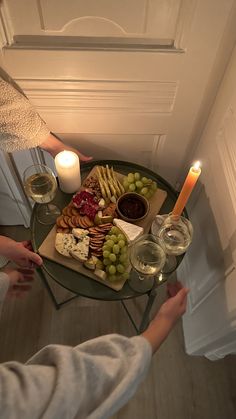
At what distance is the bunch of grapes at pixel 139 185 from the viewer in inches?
36.7

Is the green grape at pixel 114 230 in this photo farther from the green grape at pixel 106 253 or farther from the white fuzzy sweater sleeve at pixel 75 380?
the white fuzzy sweater sleeve at pixel 75 380

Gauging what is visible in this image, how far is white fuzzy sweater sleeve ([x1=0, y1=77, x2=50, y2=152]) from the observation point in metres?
0.77

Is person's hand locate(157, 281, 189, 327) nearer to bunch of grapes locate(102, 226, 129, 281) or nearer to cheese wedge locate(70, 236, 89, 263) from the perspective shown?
bunch of grapes locate(102, 226, 129, 281)

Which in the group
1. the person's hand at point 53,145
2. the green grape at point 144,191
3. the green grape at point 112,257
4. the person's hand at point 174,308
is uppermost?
the person's hand at point 53,145

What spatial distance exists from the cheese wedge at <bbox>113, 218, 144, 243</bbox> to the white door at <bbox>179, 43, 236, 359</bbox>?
0.25 meters

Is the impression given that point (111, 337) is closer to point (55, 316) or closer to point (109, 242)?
point (109, 242)

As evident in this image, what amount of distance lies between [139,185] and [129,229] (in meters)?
0.15

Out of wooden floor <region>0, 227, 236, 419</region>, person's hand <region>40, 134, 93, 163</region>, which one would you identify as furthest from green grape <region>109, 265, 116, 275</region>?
wooden floor <region>0, 227, 236, 419</region>

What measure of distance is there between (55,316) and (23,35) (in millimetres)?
1074

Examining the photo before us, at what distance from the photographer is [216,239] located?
0.93 m

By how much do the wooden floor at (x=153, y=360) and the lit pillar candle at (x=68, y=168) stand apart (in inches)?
24.9

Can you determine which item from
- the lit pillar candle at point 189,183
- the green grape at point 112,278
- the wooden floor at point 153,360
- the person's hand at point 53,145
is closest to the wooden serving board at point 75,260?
the green grape at point 112,278

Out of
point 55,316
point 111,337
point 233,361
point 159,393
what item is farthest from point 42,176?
point 233,361

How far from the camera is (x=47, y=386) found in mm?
516
